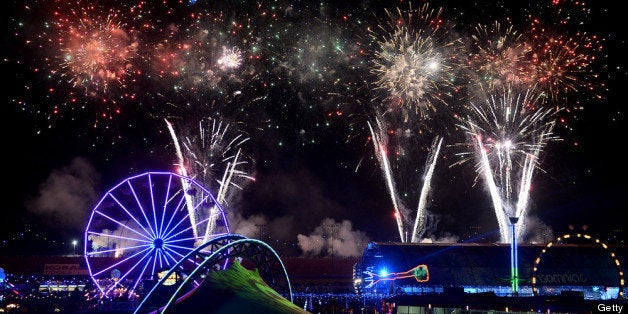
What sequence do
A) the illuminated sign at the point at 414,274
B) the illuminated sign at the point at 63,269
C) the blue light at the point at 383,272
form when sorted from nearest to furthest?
the illuminated sign at the point at 414,274
the blue light at the point at 383,272
the illuminated sign at the point at 63,269

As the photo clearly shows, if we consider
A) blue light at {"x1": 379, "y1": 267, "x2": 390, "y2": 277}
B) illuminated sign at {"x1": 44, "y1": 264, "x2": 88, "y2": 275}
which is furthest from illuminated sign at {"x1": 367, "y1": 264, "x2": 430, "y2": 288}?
illuminated sign at {"x1": 44, "y1": 264, "x2": 88, "y2": 275}

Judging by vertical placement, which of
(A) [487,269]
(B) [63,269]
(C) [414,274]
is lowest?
(B) [63,269]

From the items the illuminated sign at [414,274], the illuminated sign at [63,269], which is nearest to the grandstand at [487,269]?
the illuminated sign at [414,274]

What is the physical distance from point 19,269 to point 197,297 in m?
43.8

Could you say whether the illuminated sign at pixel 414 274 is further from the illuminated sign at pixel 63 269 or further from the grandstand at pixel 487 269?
the illuminated sign at pixel 63 269

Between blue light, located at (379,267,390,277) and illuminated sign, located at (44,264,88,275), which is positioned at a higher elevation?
blue light, located at (379,267,390,277)

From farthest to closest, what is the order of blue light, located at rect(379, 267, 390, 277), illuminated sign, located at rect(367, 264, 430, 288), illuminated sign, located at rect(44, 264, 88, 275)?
illuminated sign, located at rect(44, 264, 88, 275) < blue light, located at rect(379, 267, 390, 277) < illuminated sign, located at rect(367, 264, 430, 288)

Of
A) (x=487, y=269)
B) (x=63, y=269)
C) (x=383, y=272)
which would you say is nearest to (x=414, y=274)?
(x=383, y=272)

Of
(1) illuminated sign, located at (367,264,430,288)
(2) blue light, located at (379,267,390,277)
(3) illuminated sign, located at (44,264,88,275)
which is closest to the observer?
(1) illuminated sign, located at (367,264,430,288)

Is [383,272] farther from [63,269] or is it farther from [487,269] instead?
[63,269]

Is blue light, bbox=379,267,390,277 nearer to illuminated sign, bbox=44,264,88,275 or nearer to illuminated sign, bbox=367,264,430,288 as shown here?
illuminated sign, bbox=367,264,430,288

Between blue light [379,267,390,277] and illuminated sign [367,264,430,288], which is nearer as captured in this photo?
illuminated sign [367,264,430,288]

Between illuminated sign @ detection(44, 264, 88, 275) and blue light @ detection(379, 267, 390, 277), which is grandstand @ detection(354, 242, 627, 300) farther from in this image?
illuminated sign @ detection(44, 264, 88, 275)

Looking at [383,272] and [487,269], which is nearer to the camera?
[383,272]
